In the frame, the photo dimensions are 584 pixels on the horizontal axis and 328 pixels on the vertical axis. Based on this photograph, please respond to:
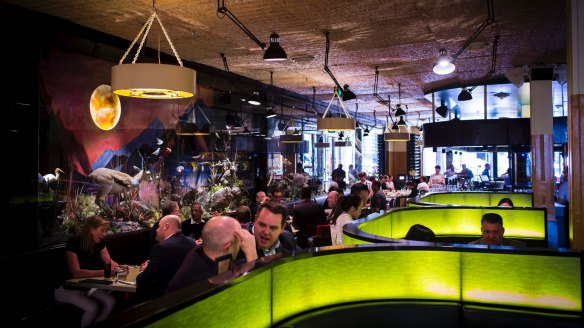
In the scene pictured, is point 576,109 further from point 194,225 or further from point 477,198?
point 477,198

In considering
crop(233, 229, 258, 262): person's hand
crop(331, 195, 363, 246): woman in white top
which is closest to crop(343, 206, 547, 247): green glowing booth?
crop(331, 195, 363, 246): woman in white top

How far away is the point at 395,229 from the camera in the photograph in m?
6.12

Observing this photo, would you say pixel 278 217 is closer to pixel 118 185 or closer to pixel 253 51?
pixel 118 185

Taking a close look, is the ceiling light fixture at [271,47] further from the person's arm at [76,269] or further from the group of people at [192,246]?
the person's arm at [76,269]

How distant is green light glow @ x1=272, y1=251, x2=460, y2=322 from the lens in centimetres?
319

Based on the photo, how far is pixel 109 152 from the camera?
23.8 ft

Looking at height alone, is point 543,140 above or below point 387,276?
above

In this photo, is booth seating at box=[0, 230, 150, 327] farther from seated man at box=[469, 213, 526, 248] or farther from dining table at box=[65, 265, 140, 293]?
seated man at box=[469, 213, 526, 248]

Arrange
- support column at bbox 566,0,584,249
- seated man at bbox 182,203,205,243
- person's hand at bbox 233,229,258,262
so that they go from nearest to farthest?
person's hand at bbox 233,229,258,262 < support column at bbox 566,0,584,249 < seated man at bbox 182,203,205,243

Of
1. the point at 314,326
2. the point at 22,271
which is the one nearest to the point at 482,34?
the point at 314,326

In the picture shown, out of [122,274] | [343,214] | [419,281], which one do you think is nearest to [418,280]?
[419,281]

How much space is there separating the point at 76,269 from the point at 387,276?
343cm

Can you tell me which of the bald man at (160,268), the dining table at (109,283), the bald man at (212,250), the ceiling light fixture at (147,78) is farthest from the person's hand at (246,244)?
the dining table at (109,283)

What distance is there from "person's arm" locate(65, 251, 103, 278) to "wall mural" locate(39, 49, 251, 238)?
4.28ft
